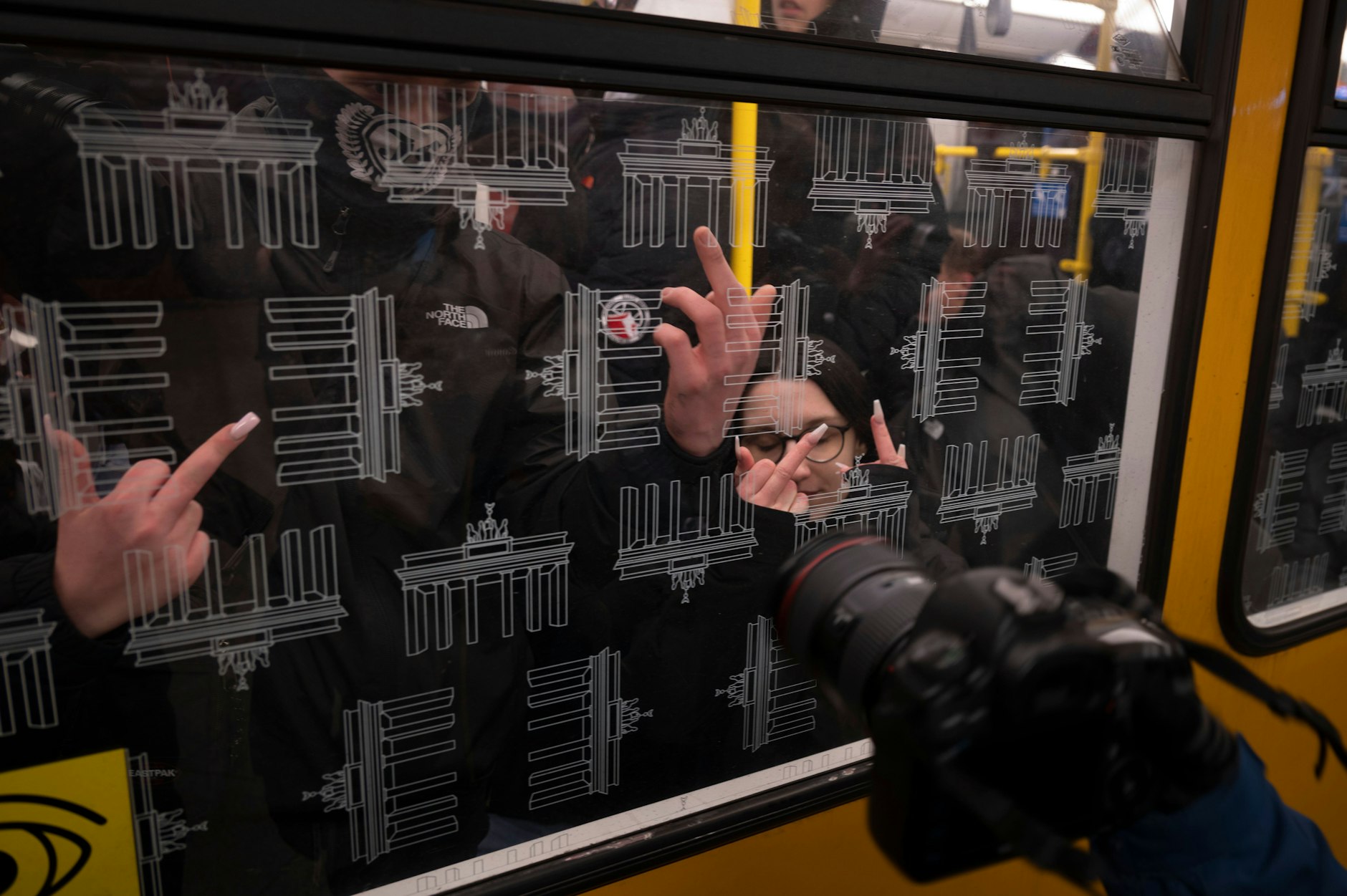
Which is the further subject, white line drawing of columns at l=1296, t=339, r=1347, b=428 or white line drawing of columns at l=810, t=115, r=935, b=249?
white line drawing of columns at l=1296, t=339, r=1347, b=428

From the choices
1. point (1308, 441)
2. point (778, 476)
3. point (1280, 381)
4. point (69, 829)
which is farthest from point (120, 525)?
point (1308, 441)

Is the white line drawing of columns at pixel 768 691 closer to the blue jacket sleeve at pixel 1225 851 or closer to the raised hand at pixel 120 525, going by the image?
the blue jacket sleeve at pixel 1225 851

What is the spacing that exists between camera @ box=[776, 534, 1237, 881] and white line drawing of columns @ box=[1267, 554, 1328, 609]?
115 cm

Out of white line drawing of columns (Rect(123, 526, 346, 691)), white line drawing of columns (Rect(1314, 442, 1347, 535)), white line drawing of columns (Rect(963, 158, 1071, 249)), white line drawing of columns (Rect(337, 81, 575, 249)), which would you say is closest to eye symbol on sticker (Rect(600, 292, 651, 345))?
white line drawing of columns (Rect(337, 81, 575, 249))

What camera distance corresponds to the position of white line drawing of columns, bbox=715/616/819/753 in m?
1.09

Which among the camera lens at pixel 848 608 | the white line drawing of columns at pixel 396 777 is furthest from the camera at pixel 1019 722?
the white line drawing of columns at pixel 396 777

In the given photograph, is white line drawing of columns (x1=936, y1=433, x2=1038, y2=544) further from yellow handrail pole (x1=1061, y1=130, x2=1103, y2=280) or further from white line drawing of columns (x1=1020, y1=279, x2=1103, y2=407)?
yellow handrail pole (x1=1061, y1=130, x2=1103, y2=280)

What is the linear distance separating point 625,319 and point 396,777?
0.51m

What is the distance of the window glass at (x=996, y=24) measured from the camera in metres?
0.91

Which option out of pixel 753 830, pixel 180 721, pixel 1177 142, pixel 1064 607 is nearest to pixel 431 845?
pixel 180 721

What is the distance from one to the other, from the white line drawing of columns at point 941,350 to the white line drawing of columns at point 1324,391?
0.76 m

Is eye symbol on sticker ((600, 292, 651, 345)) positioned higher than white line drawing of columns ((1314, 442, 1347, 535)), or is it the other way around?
eye symbol on sticker ((600, 292, 651, 345))

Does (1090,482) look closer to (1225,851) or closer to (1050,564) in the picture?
(1050,564)

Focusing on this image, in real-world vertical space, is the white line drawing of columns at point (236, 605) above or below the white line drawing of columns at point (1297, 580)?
above
